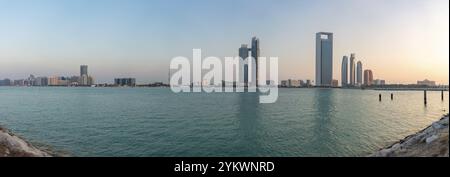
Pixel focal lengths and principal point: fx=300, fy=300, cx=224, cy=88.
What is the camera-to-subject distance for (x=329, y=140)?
1160 inches

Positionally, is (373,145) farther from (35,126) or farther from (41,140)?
(35,126)

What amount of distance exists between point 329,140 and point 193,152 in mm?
14235

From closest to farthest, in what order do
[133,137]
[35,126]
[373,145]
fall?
[373,145], [133,137], [35,126]
